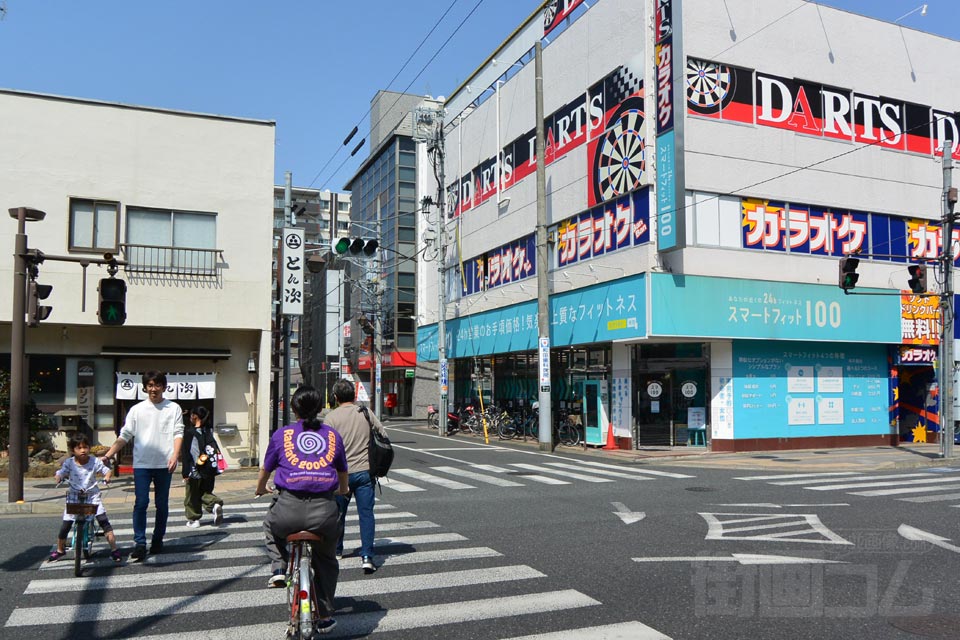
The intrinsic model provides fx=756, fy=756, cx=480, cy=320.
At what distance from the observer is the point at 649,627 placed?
5352mm

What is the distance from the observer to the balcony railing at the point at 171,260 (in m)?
16.5

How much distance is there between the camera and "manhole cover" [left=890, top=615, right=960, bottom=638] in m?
5.21

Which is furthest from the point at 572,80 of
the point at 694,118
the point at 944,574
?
the point at 944,574

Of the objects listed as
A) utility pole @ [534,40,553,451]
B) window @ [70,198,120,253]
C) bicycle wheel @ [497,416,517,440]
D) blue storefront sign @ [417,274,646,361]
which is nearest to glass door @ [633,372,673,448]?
blue storefront sign @ [417,274,646,361]

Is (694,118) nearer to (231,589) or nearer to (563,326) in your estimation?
(563,326)

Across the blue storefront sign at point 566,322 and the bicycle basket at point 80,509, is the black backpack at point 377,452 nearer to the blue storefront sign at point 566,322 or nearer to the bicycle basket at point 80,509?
the bicycle basket at point 80,509

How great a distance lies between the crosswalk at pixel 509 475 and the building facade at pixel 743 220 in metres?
4.91

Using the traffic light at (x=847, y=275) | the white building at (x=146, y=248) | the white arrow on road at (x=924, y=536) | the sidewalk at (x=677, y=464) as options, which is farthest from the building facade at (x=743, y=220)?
the white arrow on road at (x=924, y=536)

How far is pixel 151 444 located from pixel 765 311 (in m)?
18.3

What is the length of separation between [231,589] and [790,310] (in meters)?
19.4

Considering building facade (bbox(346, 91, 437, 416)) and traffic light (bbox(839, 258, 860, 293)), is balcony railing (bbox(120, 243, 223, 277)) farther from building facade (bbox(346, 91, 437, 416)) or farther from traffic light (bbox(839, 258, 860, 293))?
building facade (bbox(346, 91, 437, 416))

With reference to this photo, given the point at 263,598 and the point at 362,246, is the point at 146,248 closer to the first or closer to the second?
the point at 362,246

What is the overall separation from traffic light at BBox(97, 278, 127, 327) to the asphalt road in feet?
10.4

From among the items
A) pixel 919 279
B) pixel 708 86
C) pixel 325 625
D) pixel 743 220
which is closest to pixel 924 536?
pixel 325 625
